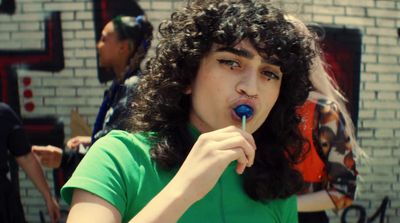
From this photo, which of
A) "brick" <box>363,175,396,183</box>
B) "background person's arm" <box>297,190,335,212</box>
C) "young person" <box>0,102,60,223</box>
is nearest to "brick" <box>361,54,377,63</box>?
"brick" <box>363,175,396,183</box>

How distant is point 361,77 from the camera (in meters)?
4.69

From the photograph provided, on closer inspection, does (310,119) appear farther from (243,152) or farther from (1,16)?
(1,16)

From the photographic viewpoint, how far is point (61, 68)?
458 centimetres

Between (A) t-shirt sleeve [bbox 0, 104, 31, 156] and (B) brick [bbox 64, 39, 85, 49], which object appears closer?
(A) t-shirt sleeve [bbox 0, 104, 31, 156]

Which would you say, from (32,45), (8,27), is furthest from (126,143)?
(8,27)

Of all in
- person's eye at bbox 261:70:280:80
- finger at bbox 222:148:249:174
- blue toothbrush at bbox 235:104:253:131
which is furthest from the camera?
person's eye at bbox 261:70:280:80

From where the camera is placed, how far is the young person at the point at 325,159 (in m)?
2.32

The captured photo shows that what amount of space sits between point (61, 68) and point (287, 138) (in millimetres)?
3344

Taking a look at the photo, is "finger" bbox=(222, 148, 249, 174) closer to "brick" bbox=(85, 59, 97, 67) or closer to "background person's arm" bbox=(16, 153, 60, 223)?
"background person's arm" bbox=(16, 153, 60, 223)

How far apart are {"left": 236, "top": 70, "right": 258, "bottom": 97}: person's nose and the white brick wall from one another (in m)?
3.28

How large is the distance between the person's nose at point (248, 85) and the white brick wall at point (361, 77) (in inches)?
129

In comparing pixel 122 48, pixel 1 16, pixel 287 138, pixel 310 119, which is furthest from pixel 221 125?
pixel 1 16

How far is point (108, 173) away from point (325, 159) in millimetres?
1391

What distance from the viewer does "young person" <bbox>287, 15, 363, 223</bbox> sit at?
2.32 m
